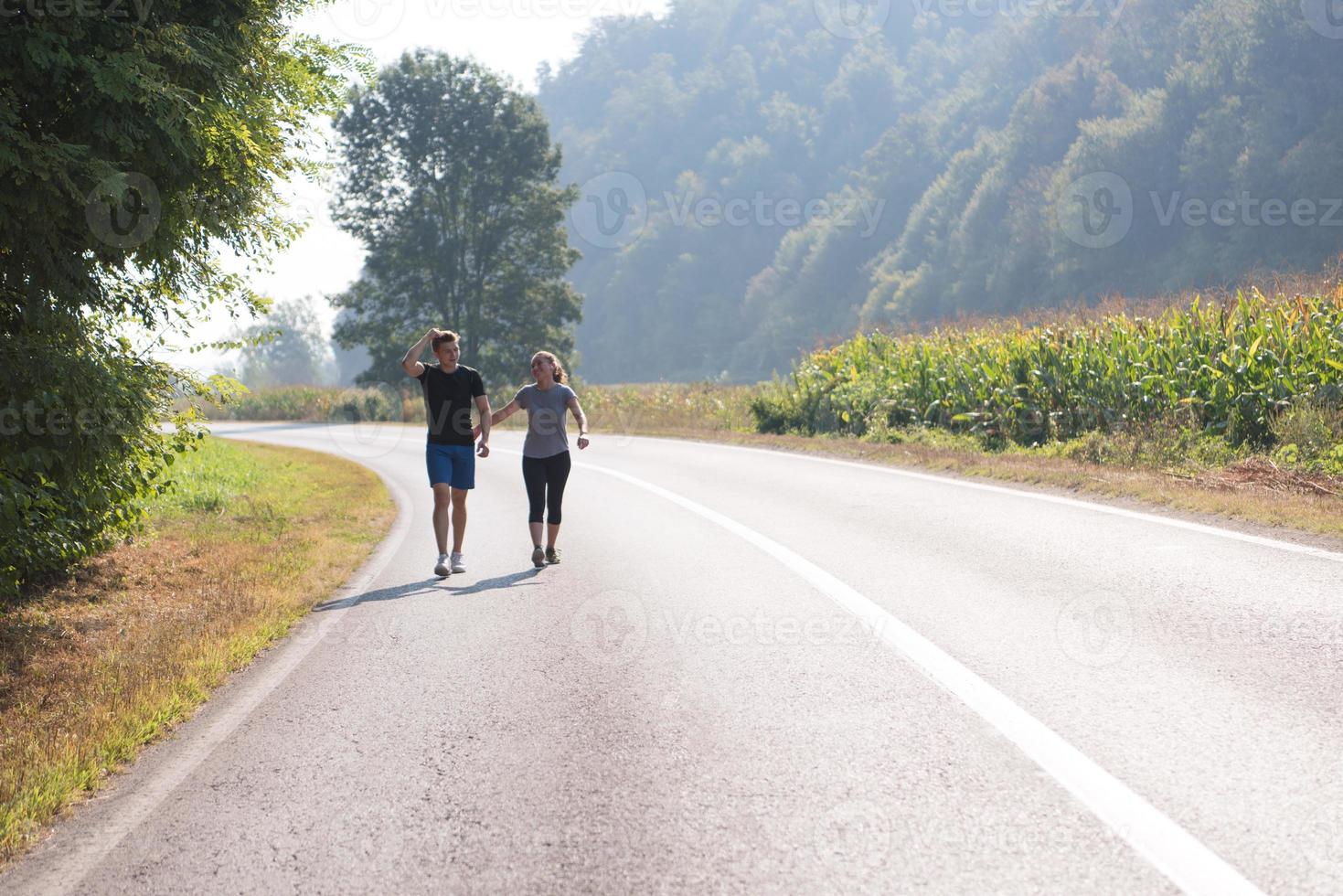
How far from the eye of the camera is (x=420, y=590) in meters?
8.42

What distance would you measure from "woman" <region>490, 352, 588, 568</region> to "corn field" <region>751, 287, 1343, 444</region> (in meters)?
9.46

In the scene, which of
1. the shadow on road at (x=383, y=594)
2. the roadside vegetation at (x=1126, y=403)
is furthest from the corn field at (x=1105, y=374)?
the shadow on road at (x=383, y=594)

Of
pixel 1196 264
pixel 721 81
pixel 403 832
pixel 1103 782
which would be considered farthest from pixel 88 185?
pixel 721 81

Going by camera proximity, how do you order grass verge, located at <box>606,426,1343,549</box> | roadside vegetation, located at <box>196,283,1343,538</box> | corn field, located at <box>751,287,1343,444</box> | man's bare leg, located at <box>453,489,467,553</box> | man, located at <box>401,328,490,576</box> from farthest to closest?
corn field, located at <box>751,287,1343,444</box> < roadside vegetation, located at <box>196,283,1343,538</box> < grass verge, located at <box>606,426,1343,549</box> < man's bare leg, located at <box>453,489,467,553</box> < man, located at <box>401,328,490,576</box>

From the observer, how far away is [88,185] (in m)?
5.97

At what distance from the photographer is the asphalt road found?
133 inches

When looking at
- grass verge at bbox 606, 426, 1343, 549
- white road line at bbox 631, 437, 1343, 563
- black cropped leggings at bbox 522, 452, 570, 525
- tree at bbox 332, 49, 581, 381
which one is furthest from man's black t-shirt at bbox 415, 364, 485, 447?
tree at bbox 332, 49, 581, 381

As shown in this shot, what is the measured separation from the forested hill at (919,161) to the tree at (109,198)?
26.8 metres

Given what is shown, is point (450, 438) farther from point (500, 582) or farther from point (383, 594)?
point (383, 594)

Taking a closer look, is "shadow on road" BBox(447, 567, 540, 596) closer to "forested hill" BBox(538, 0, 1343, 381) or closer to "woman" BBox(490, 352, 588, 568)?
"woman" BBox(490, 352, 588, 568)

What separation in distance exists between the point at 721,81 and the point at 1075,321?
120283 mm

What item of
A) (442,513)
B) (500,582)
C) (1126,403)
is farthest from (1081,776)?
(1126,403)

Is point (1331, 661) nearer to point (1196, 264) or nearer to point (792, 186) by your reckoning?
point (1196, 264)

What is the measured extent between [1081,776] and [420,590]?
5.64 m
